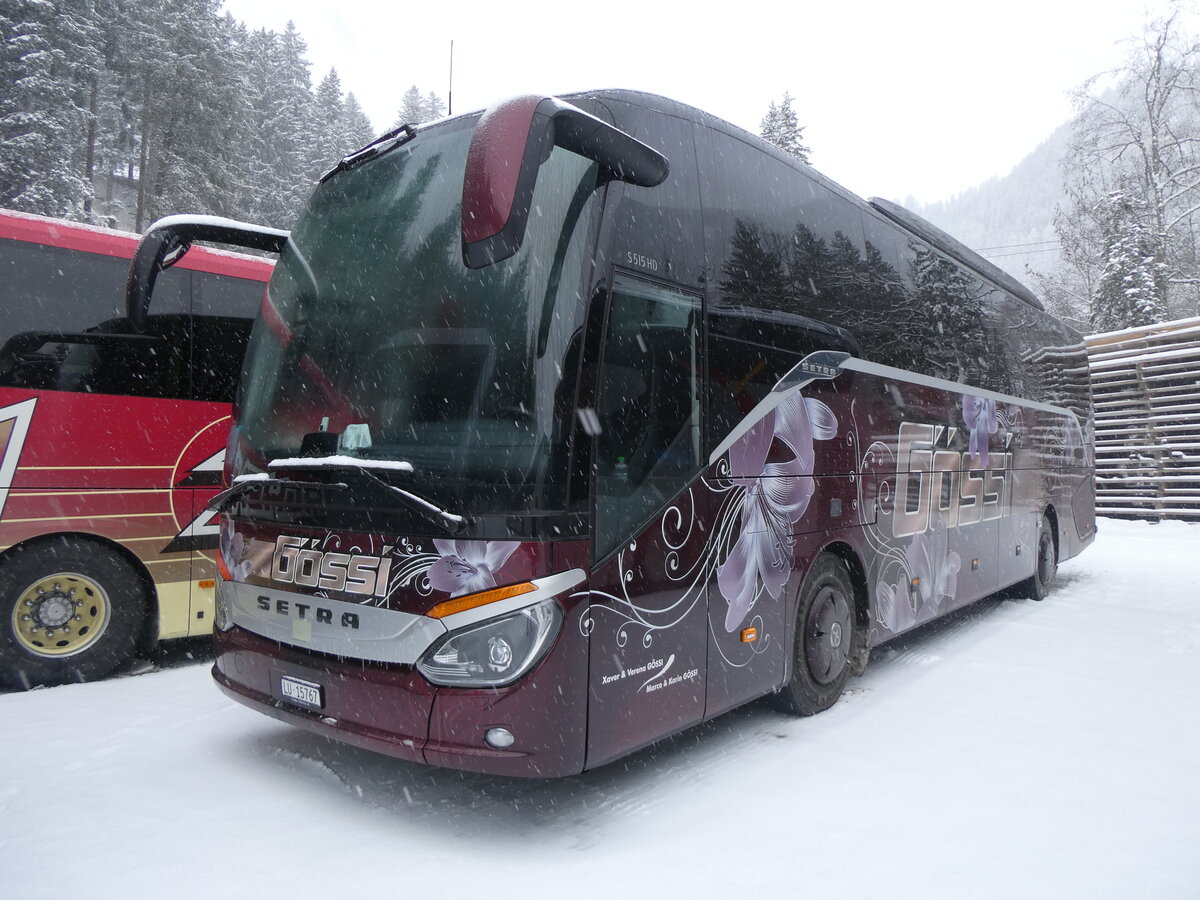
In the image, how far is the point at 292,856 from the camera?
10.4 ft

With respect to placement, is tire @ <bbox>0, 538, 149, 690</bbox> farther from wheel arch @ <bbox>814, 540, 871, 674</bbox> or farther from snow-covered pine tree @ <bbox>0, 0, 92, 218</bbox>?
snow-covered pine tree @ <bbox>0, 0, 92, 218</bbox>

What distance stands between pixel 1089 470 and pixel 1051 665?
6.48m

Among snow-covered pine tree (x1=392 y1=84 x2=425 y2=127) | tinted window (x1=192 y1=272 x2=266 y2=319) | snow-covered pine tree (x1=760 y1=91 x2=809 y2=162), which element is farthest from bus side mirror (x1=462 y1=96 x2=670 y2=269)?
snow-covered pine tree (x1=392 y1=84 x2=425 y2=127)

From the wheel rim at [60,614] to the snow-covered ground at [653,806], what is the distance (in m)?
0.35

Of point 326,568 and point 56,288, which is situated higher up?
point 56,288

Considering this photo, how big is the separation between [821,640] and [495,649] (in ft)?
8.88

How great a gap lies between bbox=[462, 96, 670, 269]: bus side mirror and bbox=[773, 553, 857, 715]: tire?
3.03 m

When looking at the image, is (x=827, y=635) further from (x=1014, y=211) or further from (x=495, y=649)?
(x=1014, y=211)

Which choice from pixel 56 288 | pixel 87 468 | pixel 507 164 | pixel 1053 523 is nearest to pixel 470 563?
pixel 507 164

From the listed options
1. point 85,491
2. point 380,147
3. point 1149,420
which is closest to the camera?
point 380,147

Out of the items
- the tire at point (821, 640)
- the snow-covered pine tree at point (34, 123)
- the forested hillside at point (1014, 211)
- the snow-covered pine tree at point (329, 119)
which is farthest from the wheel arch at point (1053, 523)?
the forested hillside at point (1014, 211)

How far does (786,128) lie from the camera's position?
3722cm

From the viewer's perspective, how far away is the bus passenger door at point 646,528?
11.2 feet

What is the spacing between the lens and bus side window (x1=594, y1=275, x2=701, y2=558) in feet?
11.4
